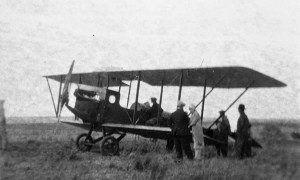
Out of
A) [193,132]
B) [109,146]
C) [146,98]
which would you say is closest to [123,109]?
[109,146]

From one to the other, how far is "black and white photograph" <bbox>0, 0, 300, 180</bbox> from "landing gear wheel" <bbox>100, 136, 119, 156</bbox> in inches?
1.2

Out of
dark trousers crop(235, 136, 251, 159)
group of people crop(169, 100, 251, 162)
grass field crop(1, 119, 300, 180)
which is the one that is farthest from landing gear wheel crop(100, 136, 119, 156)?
dark trousers crop(235, 136, 251, 159)

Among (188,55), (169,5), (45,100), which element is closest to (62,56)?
(45,100)

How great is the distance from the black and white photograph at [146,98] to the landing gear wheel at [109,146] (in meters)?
0.03

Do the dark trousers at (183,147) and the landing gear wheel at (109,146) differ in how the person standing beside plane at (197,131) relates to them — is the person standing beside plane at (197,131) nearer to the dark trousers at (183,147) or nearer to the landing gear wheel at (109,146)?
the dark trousers at (183,147)

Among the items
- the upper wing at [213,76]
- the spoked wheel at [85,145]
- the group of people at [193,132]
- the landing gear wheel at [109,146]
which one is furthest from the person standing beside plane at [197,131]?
the spoked wheel at [85,145]

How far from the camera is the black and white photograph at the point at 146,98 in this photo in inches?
249

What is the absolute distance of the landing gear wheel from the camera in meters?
9.39

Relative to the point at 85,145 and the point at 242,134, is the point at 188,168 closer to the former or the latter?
Answer: the point at 242,134

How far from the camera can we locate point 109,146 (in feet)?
31.3

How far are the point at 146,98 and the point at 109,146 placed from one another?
35.1 m

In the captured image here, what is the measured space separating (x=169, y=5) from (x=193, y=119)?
976 centimetres

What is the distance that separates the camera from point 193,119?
8.63 metres

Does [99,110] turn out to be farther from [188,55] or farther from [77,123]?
[188,55]
